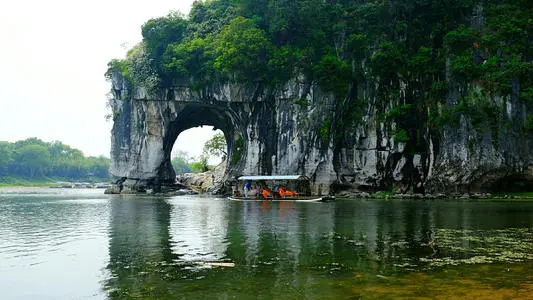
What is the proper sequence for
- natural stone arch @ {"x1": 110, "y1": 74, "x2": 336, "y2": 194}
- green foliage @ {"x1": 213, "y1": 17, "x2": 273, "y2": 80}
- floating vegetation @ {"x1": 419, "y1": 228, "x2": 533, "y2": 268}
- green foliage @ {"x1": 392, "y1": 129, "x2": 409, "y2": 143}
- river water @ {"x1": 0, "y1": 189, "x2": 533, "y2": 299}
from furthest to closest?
1. natural stone arch @ {"x1": 110, "y1": 74, "x2": 336, "y2": 194}
2. green foliage @ {"x1": 213, "y1": 17, "x2": 273, "y2": 80}
3. green foliage @ {"x1": 392, "y1": 129, "x2": 409, "y2": 143}
4. floating vegetation @ {"x1": 419, "y1": 228, "x2": 533, "y2": 268}
5. river water @ {"x1": 0, "y1": 189, "x2": 533, "y2": 299}

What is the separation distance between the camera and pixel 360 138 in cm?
4109

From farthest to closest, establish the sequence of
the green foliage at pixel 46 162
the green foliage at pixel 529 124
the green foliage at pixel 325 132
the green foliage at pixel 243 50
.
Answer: the green foliage at pixel 46 162
the green foliage at pixel 243 50
the green foliage at pixel 325 132
the green foliage at pixel 529 124

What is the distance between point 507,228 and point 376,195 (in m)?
23.0

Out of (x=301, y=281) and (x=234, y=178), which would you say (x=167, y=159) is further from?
(x=301, y=281)

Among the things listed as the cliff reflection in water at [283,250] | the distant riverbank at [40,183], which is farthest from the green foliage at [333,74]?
the distant riverbank at [40,183]

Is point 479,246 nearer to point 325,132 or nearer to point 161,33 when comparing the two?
point 325,132

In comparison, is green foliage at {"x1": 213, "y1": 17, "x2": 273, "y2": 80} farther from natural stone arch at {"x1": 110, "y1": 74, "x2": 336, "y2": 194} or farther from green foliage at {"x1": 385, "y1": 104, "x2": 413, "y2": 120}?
green foliage at {"x1": 385, "y1": 104, "x2": 413, "y2": 120}

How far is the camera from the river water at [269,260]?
7359 mm

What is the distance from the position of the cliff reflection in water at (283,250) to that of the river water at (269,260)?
0.02m

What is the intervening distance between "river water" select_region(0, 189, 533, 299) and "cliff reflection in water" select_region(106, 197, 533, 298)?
0.9 inches

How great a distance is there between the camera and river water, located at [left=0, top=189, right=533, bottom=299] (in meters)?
7.36

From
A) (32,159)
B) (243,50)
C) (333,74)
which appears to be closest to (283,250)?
(333,74)

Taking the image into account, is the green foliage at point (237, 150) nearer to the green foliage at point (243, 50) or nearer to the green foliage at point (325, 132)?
the green foliage at point (243, 50)

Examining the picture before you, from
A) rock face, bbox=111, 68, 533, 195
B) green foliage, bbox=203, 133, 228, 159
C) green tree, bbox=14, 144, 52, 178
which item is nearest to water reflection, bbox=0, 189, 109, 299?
rock face, bbox=111, 68, 533, 195
